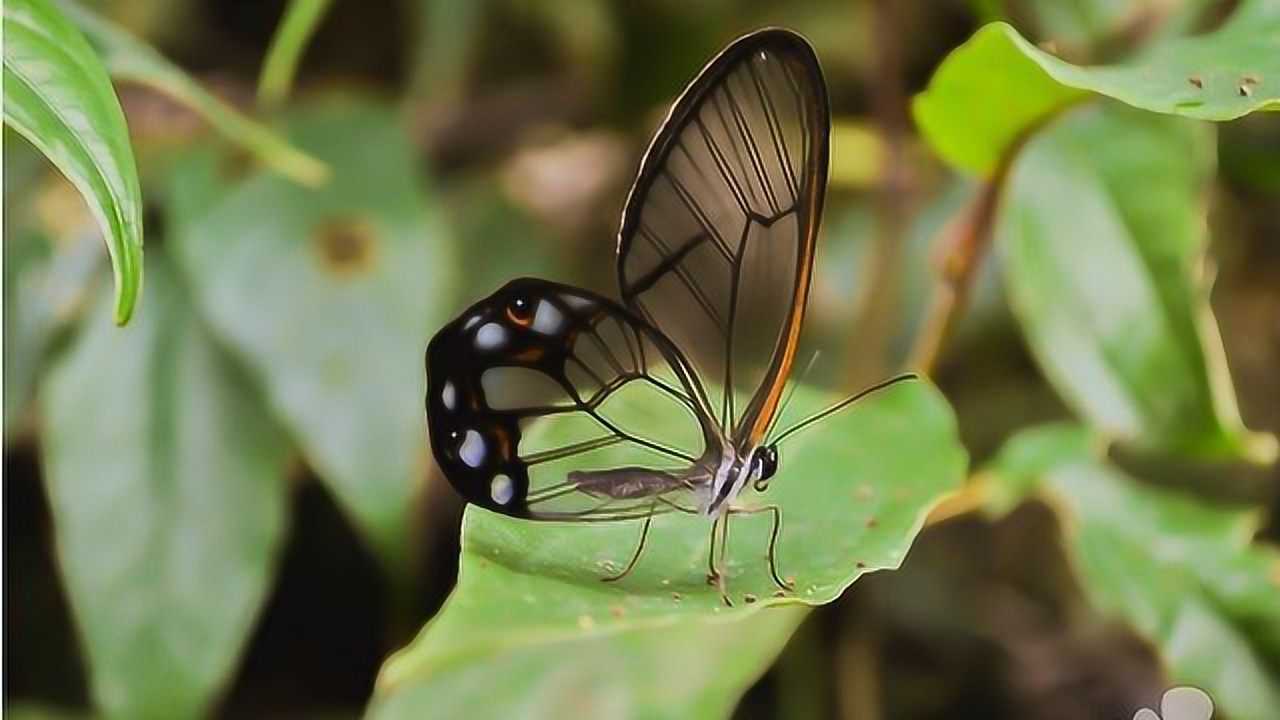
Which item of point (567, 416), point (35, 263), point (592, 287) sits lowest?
point (592, 287)

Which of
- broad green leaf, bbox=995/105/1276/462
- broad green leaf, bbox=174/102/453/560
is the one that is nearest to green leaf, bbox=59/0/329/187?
broad green leaf, bbox=174/102/453/560

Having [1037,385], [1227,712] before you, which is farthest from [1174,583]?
[1037,385]

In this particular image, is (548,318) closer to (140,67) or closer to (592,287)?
(140,67)

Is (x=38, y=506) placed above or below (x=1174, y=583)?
below

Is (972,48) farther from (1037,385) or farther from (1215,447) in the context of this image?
(1037,385)

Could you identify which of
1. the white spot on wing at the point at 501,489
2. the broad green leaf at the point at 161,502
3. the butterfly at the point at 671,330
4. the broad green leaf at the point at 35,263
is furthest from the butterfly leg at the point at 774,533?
the broad green leaf at the point at 35,263

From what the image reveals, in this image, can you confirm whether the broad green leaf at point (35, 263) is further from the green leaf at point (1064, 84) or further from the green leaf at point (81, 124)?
the green leaf at point (1064, 84)

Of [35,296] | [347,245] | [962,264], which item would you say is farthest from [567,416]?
[35,296]
